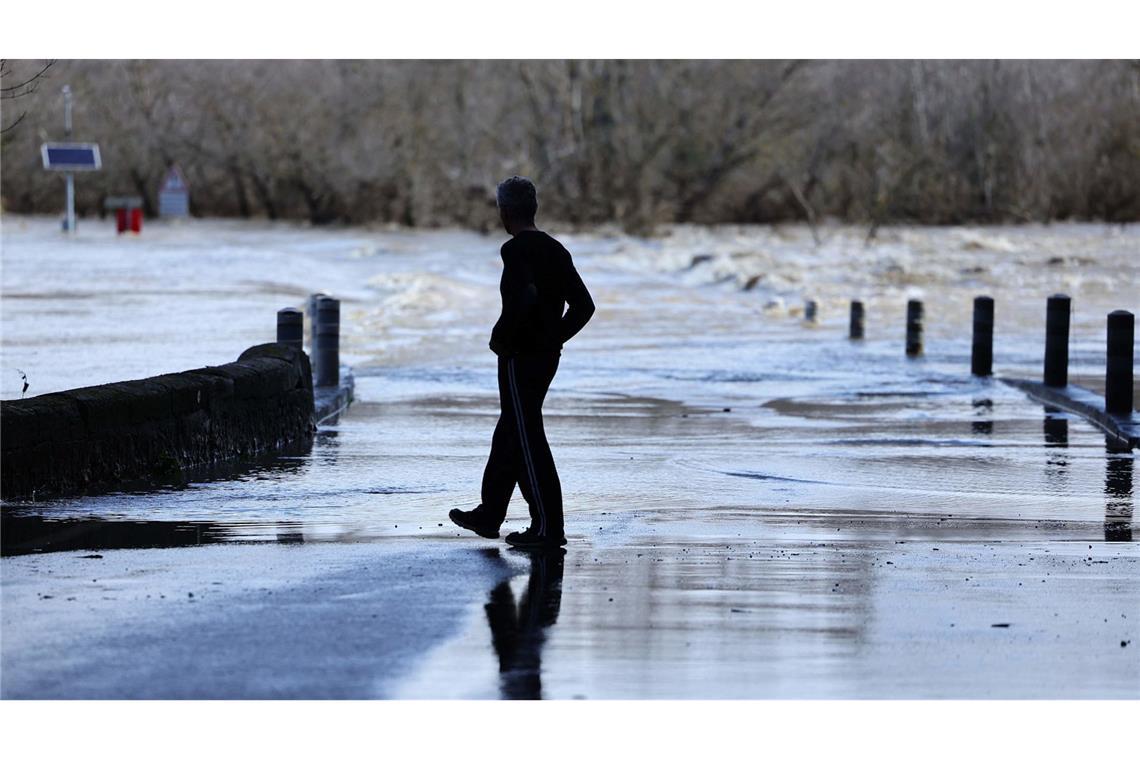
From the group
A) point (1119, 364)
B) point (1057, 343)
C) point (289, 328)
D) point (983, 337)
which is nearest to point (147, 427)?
point (289, 328)

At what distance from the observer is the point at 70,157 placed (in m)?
69.8

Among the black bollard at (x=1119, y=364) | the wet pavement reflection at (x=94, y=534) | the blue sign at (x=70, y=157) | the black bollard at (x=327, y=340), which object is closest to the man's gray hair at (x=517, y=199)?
the wet pavement reflection at (x=94, y=534)

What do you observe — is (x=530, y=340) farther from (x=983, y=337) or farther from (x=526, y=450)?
(x=983, y=337)

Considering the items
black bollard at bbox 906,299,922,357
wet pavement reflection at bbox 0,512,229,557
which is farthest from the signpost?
wet pavement reflection at bbox 0,512,229,557

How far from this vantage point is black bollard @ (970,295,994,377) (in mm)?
22453

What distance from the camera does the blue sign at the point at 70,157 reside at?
6931 cm

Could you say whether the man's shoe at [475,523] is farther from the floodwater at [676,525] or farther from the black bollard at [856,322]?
the black bollard at [856,322]

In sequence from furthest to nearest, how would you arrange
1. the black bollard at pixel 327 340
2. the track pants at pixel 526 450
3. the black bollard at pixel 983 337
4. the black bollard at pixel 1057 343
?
the black bollard at pixel 983 337 < the black bollard at pixel 1057 343 < the black bollard at pixel 327 340 < the track pants at pixel 526 450

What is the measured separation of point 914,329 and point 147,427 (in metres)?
15.3

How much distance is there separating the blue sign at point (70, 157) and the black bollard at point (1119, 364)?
56603mm

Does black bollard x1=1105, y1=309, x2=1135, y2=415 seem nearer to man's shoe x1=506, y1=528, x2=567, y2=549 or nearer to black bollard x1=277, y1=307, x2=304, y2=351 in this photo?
black bollard x1=277, y1=307, x2=304, y2=351

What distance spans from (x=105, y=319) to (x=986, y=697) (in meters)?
26.6

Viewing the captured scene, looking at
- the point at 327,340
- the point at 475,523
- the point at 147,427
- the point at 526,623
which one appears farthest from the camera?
the point at 327,340

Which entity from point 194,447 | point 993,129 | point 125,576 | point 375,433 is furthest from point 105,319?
point 993,129
